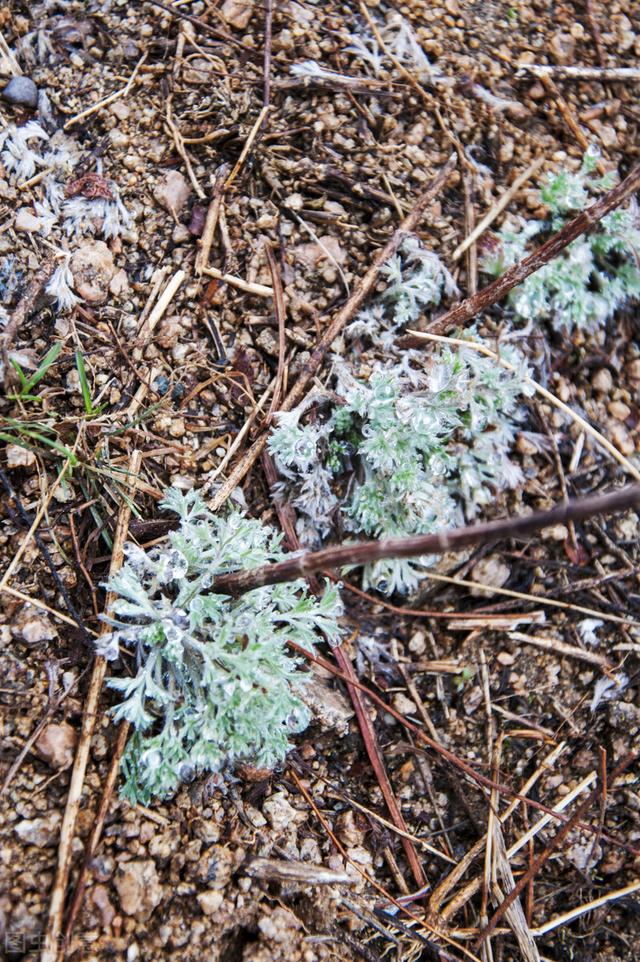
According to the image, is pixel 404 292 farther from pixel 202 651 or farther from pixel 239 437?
pixel 202 651

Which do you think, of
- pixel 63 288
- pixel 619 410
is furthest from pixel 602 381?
pixel 63 288

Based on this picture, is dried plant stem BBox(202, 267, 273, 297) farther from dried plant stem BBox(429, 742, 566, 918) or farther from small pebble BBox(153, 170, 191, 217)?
dried plant stem BBox(429, 742, 566, 918)

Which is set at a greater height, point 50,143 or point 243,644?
point 50,143

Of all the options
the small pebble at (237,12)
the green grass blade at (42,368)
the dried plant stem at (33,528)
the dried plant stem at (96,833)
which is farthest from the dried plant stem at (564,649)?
the small pebble at (237,12)

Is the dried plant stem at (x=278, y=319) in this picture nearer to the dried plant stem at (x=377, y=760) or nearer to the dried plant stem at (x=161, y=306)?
the dried plant stem at (x=161, y=306)

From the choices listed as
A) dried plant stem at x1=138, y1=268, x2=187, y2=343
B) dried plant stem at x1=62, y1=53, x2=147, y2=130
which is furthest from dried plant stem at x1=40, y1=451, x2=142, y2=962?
dried plant stem at x1=62, y1=53, x2=147, y2=130

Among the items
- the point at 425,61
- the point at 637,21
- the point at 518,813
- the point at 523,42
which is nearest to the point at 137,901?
the point at 518,813

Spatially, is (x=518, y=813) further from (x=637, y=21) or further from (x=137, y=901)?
(x=637, y=21)
